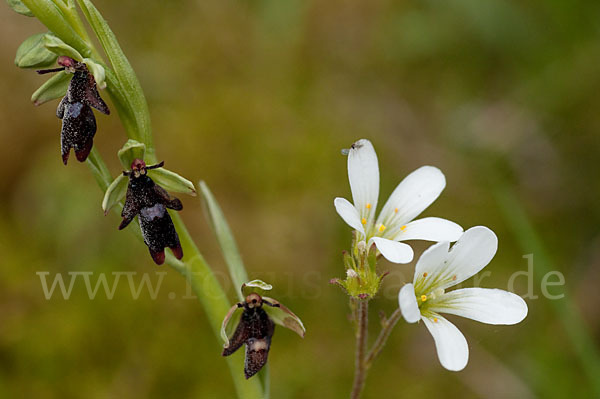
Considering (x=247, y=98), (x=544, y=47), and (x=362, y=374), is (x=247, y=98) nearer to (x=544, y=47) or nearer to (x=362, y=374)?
(x=544, y=47)

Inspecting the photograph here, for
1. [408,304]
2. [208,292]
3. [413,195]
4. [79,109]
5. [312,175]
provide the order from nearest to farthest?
[408,304] → [79,109] → [413,195] → [208,292] → [312,175]

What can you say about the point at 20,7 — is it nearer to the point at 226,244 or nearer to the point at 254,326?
the point at 226,244

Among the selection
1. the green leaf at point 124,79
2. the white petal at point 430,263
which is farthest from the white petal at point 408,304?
the green leaf at point 124,79

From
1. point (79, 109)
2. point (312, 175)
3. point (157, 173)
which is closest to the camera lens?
point (79, 109)

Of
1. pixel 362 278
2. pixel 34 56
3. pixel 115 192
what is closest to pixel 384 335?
pixel 362 278

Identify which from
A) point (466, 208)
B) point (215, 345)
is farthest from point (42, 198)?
point (466, 208)

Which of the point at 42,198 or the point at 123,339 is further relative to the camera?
the point at 42,198
